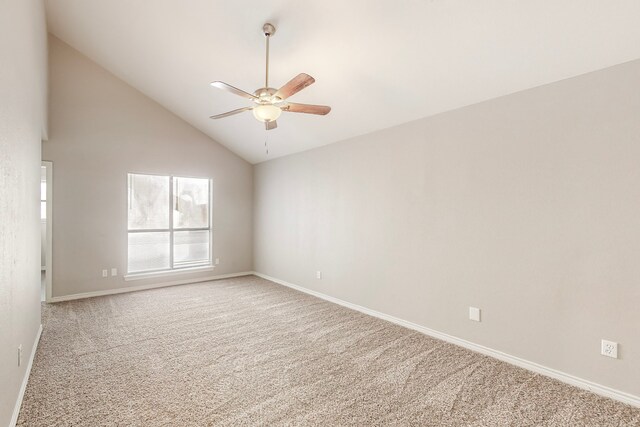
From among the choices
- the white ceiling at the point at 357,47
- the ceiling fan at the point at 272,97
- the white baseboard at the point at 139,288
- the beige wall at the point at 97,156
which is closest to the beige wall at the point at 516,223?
the white ceiling at the point at 357,47

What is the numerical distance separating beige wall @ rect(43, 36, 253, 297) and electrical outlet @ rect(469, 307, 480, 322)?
4.84 meters

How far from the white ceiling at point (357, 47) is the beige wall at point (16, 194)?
50.6 inches

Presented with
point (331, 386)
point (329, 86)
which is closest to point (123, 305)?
point (331, 386)

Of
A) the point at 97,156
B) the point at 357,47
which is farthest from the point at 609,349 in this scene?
the point at 97,156

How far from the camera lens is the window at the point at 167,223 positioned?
534 cm

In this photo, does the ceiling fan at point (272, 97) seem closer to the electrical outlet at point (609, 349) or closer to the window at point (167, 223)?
the electrical outlet at point (609, 349)

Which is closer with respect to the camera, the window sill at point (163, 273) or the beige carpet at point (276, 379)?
the beige carpet at point (276, 379)

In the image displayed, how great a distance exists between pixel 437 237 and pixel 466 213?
16.3 inches

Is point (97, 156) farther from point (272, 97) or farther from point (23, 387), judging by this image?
point (272, 97)

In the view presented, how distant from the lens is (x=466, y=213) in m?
3.09

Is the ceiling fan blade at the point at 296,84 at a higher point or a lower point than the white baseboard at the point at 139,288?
higher

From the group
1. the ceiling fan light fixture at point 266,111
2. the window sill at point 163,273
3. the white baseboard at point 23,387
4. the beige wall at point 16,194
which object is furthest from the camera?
the window sill at point 163,273

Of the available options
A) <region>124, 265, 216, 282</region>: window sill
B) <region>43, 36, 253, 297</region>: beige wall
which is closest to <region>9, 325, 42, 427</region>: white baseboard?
<region>43, 36, 253, 297</region>: beige wall

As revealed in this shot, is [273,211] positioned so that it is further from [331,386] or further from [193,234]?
[331,386]
